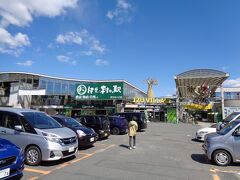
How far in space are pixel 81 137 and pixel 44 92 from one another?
115 feet

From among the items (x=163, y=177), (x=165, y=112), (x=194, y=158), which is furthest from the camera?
(x=165, y=112)

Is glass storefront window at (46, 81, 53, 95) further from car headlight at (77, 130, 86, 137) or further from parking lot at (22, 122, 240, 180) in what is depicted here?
parking lot at (22, 122, 240, 180)

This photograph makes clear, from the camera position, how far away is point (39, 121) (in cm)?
873

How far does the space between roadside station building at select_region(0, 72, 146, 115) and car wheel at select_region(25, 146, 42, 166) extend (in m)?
29.1

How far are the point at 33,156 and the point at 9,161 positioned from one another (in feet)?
8.29

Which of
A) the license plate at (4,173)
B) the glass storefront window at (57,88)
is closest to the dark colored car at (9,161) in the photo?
the license plate at (4,173)

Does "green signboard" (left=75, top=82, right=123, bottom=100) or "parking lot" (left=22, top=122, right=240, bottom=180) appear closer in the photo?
"parking lot" (left=22, top=122, right=240, bottom=180)

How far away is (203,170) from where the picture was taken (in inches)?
313

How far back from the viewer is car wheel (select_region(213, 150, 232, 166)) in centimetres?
846

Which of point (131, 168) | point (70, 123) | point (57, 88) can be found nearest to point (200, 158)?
point (131, 168)

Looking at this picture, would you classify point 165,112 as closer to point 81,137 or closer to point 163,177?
point 81,137

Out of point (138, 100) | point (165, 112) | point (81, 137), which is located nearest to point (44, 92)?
point (138, 100)

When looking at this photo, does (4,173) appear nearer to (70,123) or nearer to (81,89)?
(70,123)

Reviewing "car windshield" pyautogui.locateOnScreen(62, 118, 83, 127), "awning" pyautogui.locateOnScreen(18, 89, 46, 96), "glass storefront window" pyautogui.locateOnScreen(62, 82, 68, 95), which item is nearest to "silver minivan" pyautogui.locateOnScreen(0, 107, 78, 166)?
"car windshield" pyautogui.locateOnScreen(62, 118, 83, 127)
